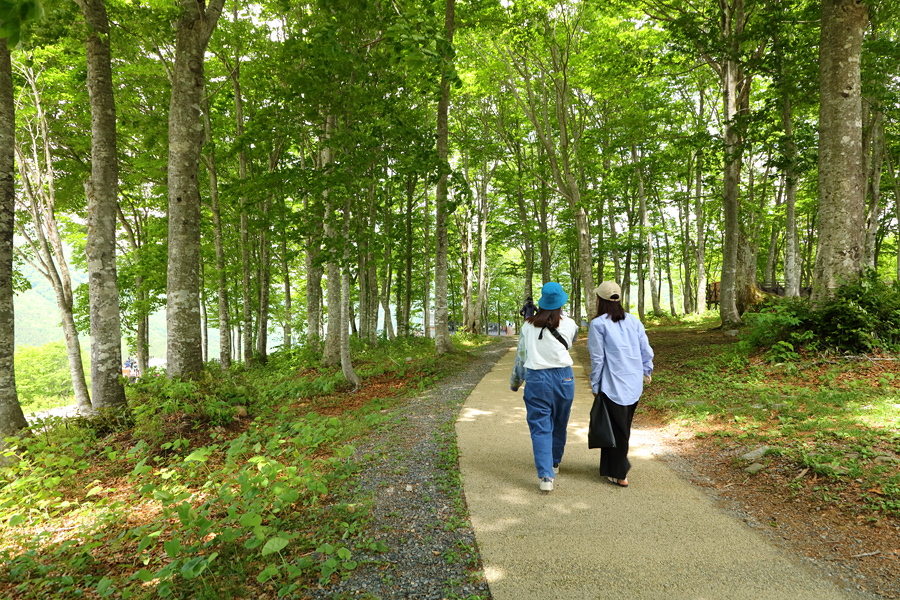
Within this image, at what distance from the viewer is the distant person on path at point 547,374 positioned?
409 cm

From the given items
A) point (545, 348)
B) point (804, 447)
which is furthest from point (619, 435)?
point (804, 447)

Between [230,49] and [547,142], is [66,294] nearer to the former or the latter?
[230,49]

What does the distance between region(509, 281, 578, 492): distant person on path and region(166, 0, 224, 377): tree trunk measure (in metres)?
5.66

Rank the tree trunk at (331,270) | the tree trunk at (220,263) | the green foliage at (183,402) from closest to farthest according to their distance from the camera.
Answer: the green foliage at (183,402) < the tree trunk at (331,270) < the tree trunk at (220,263)

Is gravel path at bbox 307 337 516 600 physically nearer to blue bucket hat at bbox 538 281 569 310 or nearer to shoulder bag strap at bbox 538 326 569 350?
shoulder bag strap at bbox 538 326 569 350

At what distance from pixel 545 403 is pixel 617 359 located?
0.83 meters

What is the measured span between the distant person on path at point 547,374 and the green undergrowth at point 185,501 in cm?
170

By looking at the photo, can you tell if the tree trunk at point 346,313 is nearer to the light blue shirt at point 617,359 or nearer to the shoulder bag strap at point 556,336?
the shoulder bag strap at point 556,336

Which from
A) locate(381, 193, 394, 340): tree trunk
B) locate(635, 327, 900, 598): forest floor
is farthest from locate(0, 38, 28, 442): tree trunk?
locate(381, 193, 394, 340): tree trunk

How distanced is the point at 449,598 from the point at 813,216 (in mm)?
30586

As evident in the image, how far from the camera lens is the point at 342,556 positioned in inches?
108

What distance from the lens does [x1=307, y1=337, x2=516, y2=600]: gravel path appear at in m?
2.63

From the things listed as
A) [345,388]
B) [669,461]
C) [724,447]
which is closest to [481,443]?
[669,461]

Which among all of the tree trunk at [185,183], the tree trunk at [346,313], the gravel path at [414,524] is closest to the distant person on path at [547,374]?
the gravel path at [414,524]
